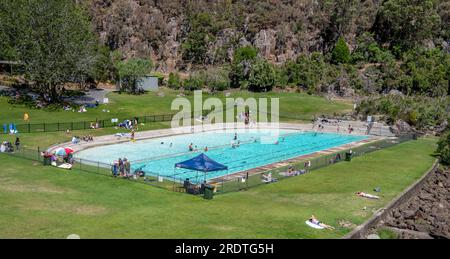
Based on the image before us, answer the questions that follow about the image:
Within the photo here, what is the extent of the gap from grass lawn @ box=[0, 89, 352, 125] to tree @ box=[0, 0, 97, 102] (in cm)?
576

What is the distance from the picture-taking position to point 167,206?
26.8 metres

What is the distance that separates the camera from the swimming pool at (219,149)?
43.1 meters

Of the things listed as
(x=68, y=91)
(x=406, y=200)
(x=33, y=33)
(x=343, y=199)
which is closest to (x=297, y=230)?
(x=343, y=199)

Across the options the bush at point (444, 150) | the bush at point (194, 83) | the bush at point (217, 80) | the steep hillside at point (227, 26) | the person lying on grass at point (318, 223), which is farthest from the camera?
the steep hillside at point (227, 26)

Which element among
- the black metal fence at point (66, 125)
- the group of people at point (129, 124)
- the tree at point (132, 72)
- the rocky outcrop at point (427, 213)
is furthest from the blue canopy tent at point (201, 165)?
the tree at point (132, 72)

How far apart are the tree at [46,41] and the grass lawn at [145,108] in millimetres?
5760

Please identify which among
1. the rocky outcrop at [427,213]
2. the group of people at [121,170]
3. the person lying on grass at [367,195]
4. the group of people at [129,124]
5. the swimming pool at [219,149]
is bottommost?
the rocky outcrop at [427,213]

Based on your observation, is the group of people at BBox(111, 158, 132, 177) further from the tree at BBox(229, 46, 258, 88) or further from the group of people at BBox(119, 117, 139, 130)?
the tree at BBox(229, 46, 258, 88)

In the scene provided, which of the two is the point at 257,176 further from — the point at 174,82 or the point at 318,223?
the point at 174,82

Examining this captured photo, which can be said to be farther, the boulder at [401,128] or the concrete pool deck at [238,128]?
the boulder at [401,128]

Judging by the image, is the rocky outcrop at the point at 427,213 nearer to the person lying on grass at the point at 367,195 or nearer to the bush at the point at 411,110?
the person lying on grass at the point at 367,195

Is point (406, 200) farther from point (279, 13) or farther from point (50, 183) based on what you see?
point (279, 13)

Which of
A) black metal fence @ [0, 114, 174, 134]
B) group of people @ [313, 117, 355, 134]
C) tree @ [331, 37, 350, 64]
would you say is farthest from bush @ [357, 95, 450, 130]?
black metal fence @ [0, 114, 174, 134]

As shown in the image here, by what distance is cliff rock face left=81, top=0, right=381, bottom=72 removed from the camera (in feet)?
359
